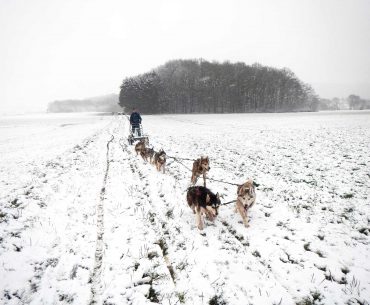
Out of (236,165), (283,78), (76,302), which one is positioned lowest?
(76,302)

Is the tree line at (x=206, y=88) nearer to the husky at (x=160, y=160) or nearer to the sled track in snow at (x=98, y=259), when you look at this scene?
the husky at (x=160, y=160)

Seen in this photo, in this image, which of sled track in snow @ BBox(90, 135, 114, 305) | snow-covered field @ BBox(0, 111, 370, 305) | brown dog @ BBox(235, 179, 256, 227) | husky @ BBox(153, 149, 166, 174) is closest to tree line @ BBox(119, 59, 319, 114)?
husky @ BBox(153, 149, 166, 174)

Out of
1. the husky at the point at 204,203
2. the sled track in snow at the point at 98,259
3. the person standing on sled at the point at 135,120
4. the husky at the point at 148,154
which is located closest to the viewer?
the sled track in snow at the point at 98,259

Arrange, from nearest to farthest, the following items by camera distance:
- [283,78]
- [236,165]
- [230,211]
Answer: [230,211] < [236,165] < [283,78]

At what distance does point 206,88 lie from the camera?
3275 inches

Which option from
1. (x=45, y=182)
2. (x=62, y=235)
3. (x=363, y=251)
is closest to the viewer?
(x=363, y=251)

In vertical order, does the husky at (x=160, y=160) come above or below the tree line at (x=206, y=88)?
below

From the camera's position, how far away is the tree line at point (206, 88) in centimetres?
7844

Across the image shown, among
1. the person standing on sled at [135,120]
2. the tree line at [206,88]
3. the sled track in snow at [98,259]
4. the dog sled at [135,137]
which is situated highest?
the tree line at [206,88]

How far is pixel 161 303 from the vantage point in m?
3.76

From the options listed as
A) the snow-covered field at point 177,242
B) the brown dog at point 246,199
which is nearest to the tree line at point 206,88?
the snow-covered field at point 177,242

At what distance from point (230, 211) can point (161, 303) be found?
3.43 metres

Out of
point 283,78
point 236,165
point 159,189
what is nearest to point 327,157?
point 236,165

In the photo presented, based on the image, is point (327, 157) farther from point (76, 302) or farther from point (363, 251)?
point (76, 302)
